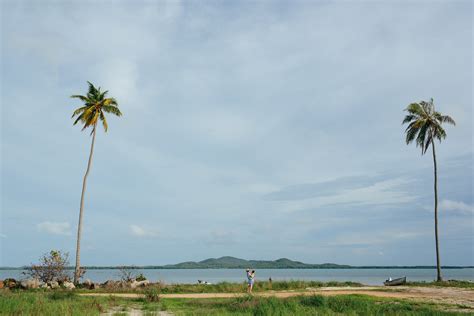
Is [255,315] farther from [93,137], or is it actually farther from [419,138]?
[419,138]

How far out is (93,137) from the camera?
136 feet

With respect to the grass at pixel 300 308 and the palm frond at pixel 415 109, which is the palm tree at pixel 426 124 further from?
A: the grass at pixel 300 308

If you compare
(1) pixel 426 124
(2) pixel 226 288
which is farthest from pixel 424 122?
(2) pixel 226 288

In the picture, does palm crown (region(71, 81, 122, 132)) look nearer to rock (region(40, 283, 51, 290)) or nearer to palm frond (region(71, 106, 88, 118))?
palm frond (region(71, 106, 88, 118))

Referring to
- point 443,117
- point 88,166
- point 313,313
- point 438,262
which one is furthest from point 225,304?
point 443,117

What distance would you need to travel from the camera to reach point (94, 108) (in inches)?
1614

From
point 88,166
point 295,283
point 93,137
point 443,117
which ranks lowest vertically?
point 295,283

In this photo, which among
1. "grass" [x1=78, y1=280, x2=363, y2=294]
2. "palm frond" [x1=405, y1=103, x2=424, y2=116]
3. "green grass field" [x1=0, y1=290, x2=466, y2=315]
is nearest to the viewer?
"green grass field" [x1=0, y1=290, x2=466, y2=315]

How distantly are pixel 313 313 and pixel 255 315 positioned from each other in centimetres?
209

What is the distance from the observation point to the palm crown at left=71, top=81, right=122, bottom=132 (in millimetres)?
40594

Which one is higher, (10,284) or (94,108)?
(94,108)

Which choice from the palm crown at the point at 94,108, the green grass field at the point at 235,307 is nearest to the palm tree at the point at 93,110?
the palm crown at the point at 94,108

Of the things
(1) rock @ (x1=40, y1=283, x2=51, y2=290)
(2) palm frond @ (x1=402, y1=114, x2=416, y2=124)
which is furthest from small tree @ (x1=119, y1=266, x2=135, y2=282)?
(2) palm frond @ (x1=402, y1=114, x2=416, y2=124)

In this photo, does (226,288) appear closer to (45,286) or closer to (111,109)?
(45,286)
